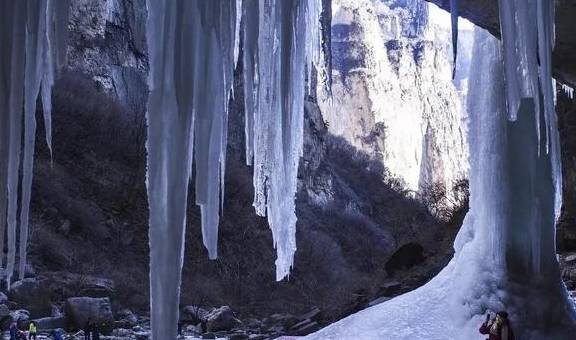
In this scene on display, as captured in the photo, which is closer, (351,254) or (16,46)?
(16,46)

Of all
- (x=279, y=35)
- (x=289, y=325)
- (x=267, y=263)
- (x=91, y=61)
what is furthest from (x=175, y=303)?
(x=91, y=61)

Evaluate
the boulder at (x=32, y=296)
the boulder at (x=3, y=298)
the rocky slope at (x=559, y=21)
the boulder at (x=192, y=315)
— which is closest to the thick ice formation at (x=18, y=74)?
the rocky slope at (x=559, y=21)

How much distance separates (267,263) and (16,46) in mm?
24305

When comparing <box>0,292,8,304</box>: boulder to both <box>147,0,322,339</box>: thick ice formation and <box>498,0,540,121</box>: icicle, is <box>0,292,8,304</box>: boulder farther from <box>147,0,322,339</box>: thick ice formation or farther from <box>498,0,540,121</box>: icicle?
<box>498,0,540,121</box>: icicle

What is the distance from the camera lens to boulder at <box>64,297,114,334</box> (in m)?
15.0

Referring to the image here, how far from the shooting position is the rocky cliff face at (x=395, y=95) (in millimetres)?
59000

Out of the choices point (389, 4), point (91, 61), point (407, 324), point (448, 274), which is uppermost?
point (389, 4)

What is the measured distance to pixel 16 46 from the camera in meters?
3.09

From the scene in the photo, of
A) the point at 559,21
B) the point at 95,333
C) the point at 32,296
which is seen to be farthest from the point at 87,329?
the point at 559,21

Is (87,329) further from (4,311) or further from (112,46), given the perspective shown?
(112,46)

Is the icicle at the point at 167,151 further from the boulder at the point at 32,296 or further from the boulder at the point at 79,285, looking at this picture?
the boulder at the point at 79,285

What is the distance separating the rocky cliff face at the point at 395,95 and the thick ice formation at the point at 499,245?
4461 centimetres

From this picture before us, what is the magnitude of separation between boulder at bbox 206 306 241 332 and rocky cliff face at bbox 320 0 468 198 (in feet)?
120

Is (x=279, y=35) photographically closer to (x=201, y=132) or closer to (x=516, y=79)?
(x=201, y=132)
